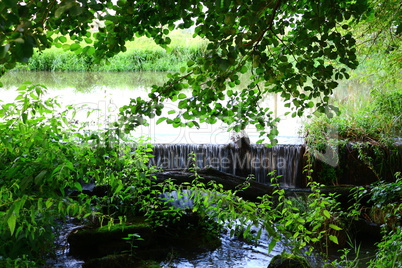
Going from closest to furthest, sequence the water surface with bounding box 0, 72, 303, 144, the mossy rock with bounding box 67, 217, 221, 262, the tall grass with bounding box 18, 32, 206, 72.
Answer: the mossy rock with bounding box 67, 217, 221, 262
the water surface with bounding box 0, 72, 303, 144
the tall grass with bounding box 18, 32, 206, 72

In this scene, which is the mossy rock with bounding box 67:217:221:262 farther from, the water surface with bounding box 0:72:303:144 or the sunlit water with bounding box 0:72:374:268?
the water surface with bounding box 0:72:303:144

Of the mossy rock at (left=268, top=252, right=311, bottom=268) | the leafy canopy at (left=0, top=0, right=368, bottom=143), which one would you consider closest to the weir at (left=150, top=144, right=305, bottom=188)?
the mossy rock at (left=268, top=252, right=311, bottom=268)

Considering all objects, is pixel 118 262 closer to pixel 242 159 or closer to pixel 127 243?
pixel 127 243

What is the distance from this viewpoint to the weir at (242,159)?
7.68 meters

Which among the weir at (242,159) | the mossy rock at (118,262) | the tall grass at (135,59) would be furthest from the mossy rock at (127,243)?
the tall grass at (135,59)

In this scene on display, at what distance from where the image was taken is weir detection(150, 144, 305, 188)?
7680 millimetres

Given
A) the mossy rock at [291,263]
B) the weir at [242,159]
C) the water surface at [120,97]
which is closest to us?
the mossy rock at [291,263]

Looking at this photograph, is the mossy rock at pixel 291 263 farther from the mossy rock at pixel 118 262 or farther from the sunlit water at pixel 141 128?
the mossy rock at pixel 118 262

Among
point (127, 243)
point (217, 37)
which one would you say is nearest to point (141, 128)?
point (127, 243)

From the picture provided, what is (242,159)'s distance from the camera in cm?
776

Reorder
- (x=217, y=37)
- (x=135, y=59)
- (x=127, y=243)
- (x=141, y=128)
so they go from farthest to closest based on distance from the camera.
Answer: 1. (x=135, y=59)
2. (x=141, y=128)
3. (x=127, y=243)
4. (x=217, y=37)

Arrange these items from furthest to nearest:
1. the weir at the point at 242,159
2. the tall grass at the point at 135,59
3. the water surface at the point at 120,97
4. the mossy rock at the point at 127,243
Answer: the tall grass at the point at 135,59, the water surface at the point at 120,97, the weir at the point at 242,159, the mossy rock at the point at 127,243

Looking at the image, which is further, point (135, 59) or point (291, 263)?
point (135, 59)

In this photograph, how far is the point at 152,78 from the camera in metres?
14.7
